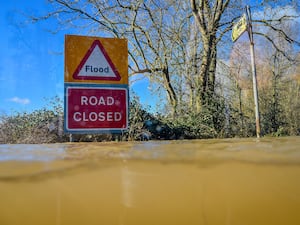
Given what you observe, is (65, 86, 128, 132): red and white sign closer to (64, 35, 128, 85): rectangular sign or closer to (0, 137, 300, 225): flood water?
(64, 35, 128, 85): rectangular sign

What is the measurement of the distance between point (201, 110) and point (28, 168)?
3999 millimetres

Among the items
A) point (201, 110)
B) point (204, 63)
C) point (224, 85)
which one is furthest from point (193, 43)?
point (201, 110)

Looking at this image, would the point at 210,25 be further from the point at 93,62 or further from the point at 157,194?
the point at 157,194

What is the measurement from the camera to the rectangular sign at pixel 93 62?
2201mm

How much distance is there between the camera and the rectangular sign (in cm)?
220

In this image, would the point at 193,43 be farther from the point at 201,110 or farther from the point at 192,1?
the point at 201,110

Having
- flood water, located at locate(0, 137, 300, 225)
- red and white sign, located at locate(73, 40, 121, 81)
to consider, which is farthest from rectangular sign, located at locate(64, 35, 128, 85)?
flood water, located at locate(0, 137, 300, 225)

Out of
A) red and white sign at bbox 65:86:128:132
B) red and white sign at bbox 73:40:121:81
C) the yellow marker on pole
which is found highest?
the yellow marker on pole

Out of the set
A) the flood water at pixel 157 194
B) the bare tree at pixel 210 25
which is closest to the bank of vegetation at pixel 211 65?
the bare tree at pixel 210 25

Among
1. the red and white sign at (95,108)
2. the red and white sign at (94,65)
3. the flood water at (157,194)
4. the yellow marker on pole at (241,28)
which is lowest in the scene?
the flood water at (157,194)

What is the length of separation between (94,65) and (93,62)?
0.09 feet

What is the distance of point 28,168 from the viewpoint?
0.42 m

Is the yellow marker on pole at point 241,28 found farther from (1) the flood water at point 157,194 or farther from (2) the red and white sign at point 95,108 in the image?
(1) the flood water at point 157,194

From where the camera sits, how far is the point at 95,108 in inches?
86.0
